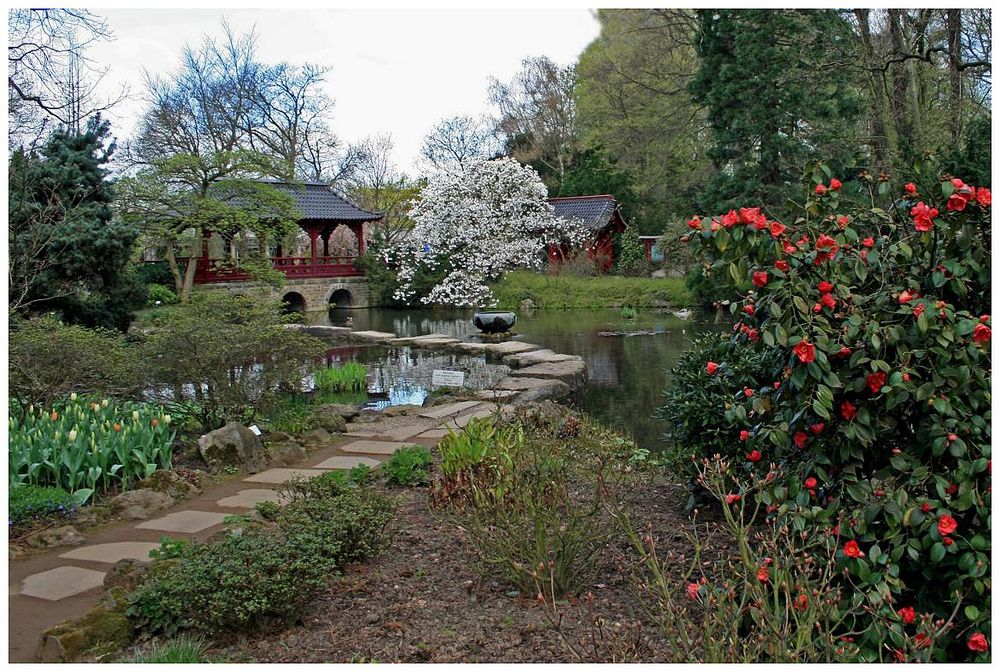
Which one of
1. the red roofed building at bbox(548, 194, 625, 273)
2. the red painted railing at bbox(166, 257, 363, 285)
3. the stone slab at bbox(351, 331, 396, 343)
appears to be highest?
the red roofed building at bbox(548, 194, 625, 273)

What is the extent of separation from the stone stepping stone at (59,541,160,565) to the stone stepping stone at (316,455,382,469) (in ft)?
5.25

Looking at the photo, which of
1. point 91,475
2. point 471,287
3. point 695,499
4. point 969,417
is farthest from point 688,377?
point 471,287

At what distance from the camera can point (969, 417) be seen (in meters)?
2.31

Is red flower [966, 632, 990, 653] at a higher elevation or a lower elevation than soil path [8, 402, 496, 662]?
higher

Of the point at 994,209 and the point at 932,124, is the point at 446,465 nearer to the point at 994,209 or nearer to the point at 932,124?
the point at 994,209

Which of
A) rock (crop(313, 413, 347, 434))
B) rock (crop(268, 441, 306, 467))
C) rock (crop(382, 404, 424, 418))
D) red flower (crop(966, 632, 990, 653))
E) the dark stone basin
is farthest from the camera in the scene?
the dark stone basin

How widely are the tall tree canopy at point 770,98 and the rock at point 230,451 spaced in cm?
1175

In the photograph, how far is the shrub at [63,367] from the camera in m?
5.49

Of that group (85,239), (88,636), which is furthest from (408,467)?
(85,239)

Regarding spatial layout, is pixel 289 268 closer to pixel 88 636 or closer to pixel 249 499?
pixel 249 499

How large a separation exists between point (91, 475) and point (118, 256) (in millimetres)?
8381

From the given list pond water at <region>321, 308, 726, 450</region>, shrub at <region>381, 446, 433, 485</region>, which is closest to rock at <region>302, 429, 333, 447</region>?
shrub at <region>381, 446, 433, 485</region>

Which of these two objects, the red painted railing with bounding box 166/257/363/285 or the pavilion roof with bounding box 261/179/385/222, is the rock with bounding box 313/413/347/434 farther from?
the pavilion roof with bounding box 261/179/385/222

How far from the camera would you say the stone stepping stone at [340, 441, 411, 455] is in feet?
18.8
